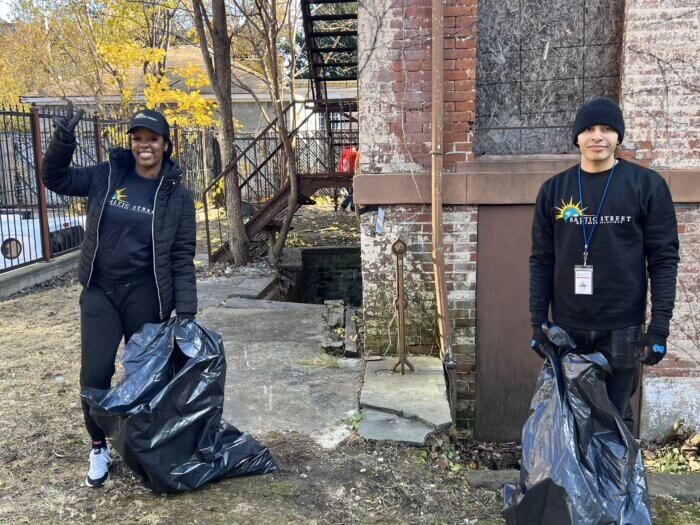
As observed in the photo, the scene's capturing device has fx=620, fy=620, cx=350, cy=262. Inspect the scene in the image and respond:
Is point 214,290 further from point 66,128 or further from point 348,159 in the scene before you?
point 66,128

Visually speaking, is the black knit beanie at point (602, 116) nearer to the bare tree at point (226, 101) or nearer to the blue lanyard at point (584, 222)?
the blue lanyard at point (584, 222)

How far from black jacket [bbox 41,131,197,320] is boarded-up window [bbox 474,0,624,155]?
2607 millimetres

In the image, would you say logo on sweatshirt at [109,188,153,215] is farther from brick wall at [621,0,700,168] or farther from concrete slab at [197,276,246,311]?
concrete slab at [197,276,246,311]

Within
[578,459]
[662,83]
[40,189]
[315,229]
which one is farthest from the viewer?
[315,229]

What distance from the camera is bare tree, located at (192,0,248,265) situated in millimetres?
8656

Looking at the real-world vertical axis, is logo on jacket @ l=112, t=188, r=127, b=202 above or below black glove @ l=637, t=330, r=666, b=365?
above

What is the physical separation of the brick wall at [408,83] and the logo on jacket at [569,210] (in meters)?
1.77

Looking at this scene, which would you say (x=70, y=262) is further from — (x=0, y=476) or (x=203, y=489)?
(x=203, y=489)

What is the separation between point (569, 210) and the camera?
2.86m

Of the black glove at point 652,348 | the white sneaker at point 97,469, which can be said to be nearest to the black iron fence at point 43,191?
the white sneaker at point 97,469

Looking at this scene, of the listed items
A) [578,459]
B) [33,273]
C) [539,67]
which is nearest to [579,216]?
[578,459]

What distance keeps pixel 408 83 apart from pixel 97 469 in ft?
10.6

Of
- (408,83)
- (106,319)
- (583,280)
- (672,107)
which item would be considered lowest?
(106,319)

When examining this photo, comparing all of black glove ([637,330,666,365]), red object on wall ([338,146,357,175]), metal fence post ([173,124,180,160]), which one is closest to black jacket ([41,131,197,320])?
black glove ([637,330,666,365])
